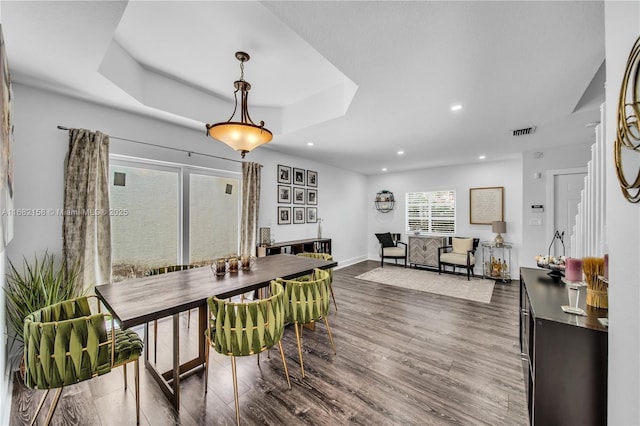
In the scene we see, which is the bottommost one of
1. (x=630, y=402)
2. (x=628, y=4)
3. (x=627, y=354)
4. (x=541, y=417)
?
(x=541, y=417)

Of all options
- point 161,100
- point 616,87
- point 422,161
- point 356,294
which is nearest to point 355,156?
point 422,161

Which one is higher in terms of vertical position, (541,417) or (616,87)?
(616,87)

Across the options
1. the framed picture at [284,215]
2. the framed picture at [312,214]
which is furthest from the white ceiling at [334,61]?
the framed picture at [312,214]

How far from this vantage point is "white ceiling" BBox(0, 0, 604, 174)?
4.91 feet

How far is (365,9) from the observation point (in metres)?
1.46

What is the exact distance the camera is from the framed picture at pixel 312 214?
5.39 m

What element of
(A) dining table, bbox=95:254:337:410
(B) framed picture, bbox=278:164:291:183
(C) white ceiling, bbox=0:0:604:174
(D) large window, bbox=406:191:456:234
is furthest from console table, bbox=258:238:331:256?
(D) large window, bbox=406:191:456:234

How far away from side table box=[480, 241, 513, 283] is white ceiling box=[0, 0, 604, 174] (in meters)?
2.41

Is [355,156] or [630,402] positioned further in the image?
[355,156]

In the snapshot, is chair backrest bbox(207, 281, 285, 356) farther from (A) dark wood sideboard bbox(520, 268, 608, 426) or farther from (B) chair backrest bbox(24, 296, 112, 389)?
(A) dark wood sideboard bbox(520, 268, 608, 426)

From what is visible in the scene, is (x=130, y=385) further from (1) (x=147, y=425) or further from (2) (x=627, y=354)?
(2) (x=627, y=354)

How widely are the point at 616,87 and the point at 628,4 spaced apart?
0.86 ft

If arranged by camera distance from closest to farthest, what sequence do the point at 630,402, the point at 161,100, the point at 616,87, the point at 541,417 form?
1. the point at 630,402
2. the point at 616,87
3. the point at 541,417
4. the point at 161,100

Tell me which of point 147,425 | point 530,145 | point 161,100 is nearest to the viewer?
point 147,425
